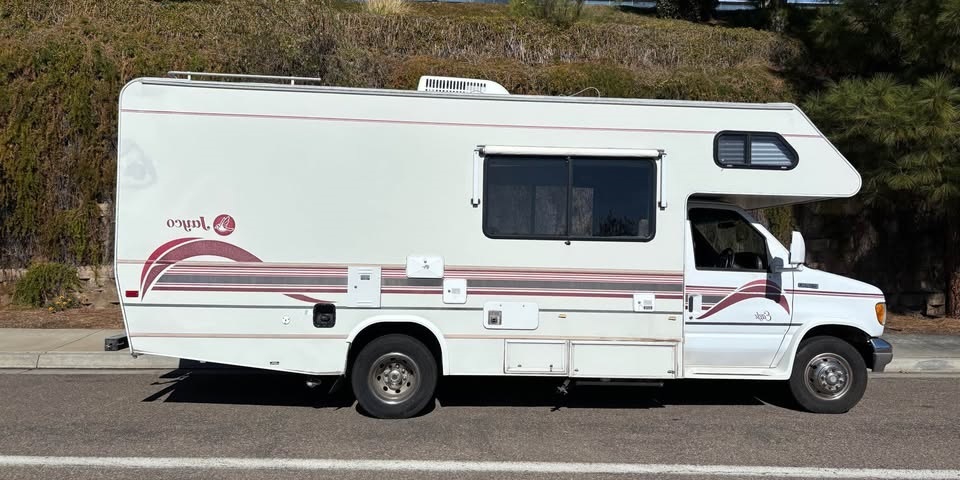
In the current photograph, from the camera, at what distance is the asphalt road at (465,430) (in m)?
5.50

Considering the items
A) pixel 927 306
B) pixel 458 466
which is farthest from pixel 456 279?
pixel 927 306

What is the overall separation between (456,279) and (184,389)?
11.1 ft

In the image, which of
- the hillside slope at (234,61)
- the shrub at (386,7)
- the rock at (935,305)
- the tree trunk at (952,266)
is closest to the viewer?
the hillside slope at (234,61)

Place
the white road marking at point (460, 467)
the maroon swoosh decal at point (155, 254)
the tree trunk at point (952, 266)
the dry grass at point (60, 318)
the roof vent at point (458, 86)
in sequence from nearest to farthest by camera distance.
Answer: the white road marking at point (460, 467), the maroon swoosh decal at point (155, 254), the roof vent at point (458, 86), the dry grass at point (60, 318), the tree trunk at point (952, 266)

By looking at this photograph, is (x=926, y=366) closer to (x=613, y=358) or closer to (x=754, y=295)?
(x=754, y=295)

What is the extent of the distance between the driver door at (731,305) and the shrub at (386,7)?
473 inches

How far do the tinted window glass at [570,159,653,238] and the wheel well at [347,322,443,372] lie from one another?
5.55 feet

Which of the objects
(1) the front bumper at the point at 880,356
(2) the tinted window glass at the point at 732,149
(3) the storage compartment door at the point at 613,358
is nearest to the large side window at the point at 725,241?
(2) the tinted window glass at the point at 732,149

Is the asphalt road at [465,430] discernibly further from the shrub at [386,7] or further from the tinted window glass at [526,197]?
the shrub at [386,7]

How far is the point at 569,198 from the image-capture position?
679 centimetres

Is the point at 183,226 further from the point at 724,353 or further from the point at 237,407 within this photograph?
the point at 724,353

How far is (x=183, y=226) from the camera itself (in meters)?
6.58

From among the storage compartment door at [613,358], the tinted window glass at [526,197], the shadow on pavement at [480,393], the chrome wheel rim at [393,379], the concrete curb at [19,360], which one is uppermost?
the tinted window glass at [526,197]

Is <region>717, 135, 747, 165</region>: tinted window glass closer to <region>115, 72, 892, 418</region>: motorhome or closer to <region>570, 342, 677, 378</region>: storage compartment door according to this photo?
<region>115, 72, 892, 418</region>: motorhome
